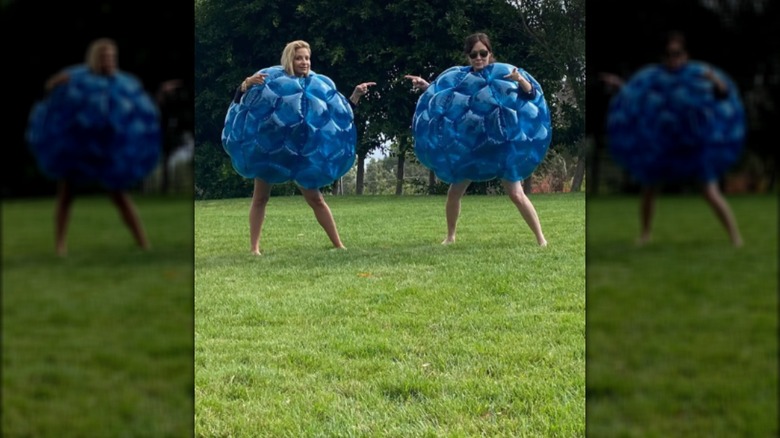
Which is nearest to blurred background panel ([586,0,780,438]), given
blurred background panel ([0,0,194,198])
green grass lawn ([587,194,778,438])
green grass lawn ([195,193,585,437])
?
green grass lawn ([587,194,778,438])

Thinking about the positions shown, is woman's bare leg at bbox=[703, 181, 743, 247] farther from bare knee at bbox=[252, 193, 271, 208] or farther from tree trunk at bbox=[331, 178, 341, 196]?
tree trunk at bbox=[331, 178, 341, 196]

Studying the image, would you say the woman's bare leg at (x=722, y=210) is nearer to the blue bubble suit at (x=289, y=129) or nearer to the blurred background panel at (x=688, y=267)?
the blurred background panel at (x=688, y=267)

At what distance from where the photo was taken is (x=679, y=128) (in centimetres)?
26

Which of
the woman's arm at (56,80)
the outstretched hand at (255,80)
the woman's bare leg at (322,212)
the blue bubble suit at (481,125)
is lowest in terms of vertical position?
the woman's bare leg at (322,212)

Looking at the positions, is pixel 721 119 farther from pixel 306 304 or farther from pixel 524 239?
pixel 524 239

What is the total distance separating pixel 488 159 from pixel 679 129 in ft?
10.1

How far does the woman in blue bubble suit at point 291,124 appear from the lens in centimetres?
307

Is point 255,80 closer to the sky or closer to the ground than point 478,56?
closer to the ground

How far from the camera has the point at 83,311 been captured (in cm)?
32

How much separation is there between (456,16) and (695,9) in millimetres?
4086

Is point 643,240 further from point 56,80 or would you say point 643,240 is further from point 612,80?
point 56,80

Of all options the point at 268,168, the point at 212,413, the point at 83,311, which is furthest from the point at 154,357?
the point at 268,168

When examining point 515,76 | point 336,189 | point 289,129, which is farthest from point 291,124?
point 336,189

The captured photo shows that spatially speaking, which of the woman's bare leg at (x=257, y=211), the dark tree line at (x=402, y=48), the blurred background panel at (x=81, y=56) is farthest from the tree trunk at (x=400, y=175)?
the blurred background panel at (x=81, y=56)
